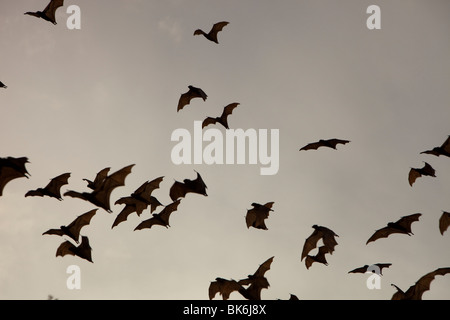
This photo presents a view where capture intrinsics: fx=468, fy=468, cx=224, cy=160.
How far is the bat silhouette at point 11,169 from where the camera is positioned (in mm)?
13516

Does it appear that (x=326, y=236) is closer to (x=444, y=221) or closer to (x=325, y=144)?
(x=325, y=144)

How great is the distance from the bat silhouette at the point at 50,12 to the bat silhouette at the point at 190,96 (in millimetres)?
5848

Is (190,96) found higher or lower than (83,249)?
higher

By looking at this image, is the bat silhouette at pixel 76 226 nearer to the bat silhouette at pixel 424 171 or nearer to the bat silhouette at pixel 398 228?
the bat silhouette at pixel 398 228

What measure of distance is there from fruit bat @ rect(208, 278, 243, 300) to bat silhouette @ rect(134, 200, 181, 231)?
304 cm

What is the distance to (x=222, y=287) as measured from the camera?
16266mm

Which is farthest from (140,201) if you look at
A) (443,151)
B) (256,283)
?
(443,151)

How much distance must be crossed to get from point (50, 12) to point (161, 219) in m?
9.11

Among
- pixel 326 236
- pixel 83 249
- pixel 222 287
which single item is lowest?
pixel 222 287

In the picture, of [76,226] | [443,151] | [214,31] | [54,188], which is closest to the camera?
[54,188]

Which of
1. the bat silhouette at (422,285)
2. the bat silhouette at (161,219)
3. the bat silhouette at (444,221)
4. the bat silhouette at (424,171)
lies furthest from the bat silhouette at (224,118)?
the bat silhouette at (422,285)
